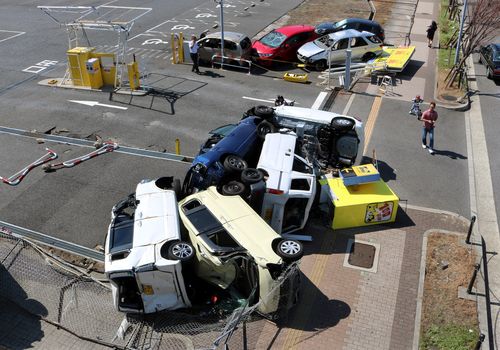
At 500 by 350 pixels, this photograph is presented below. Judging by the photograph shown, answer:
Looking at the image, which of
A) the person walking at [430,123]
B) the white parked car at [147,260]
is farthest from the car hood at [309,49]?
the white parked car at [147,260]

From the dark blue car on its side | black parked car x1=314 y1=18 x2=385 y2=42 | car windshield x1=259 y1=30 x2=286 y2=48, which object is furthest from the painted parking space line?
the dark blue car on its side

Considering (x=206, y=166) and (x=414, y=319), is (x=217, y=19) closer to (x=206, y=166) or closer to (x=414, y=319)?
(x=206, y=166)

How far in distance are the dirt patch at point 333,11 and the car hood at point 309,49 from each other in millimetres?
7086

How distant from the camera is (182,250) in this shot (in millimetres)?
8328

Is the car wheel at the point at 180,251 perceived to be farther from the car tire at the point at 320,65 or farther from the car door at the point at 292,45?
the car door at the point at 292,45

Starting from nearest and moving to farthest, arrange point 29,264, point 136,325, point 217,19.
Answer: point 136,325 < point 29,264 < point 217,19

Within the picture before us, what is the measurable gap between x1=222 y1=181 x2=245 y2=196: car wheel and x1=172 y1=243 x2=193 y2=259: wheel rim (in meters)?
2.04

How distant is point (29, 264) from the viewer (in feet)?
32.7

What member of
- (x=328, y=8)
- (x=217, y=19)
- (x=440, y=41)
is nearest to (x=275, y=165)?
(x=440, y=41)

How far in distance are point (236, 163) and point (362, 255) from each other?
3.71 meters

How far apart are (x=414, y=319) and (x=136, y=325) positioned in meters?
5.36

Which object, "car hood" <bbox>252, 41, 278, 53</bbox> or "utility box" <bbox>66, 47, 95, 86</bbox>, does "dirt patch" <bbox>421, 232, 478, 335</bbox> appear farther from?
"utility box" <bbox>66, 47, 95, 86</bbox>

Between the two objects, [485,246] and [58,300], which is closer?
[58,300]

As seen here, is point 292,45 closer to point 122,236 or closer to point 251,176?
point 251,176
